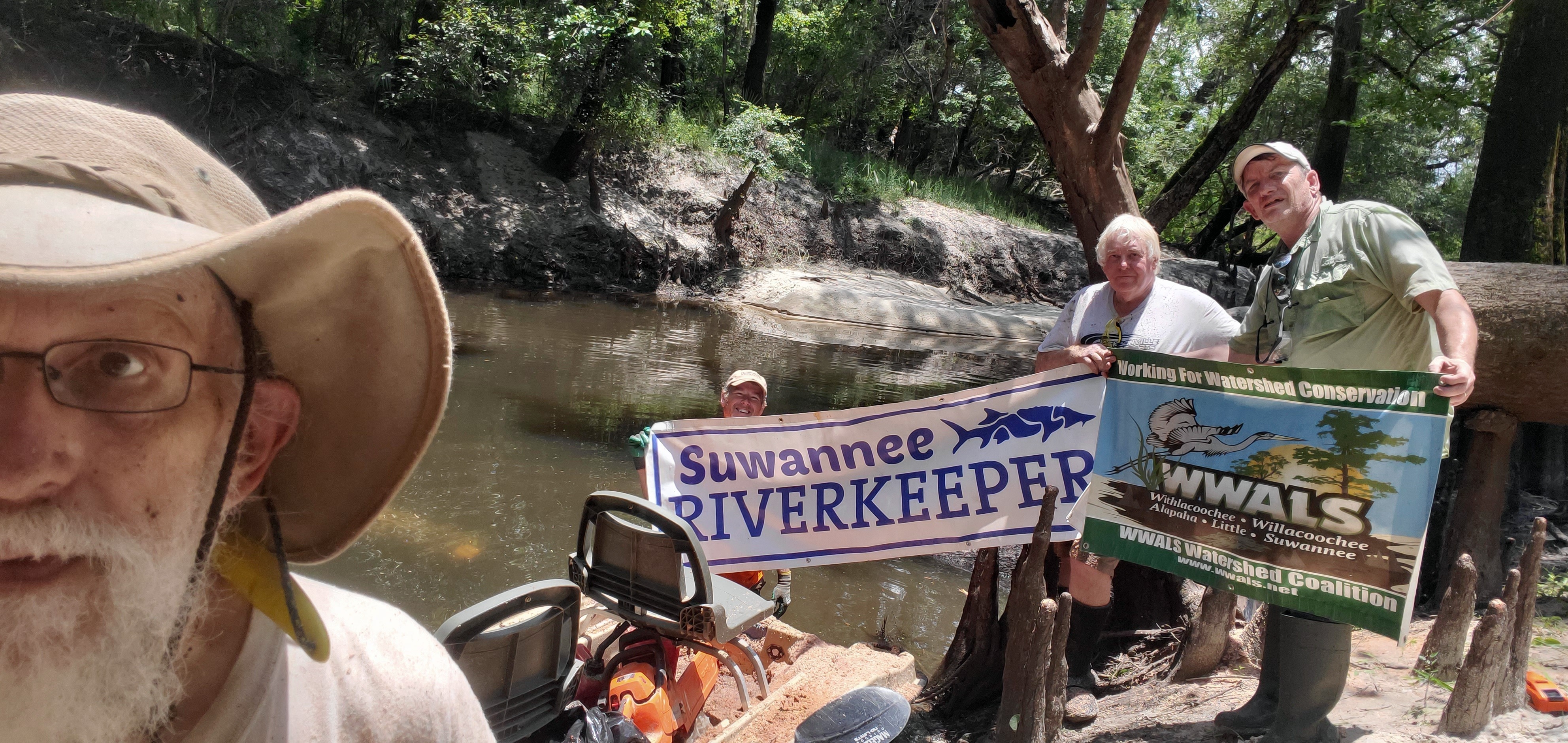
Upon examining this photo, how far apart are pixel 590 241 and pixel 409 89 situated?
448cm

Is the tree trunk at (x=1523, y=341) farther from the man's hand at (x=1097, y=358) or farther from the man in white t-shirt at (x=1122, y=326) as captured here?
the man's hand at (x=1097, y=358)

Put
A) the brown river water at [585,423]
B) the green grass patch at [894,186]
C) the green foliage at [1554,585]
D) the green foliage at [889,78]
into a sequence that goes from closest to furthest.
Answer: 1. the green foliage at [1554,585]
2. the brown river water at [585,423]
3. the green foliage at [889,78]
4. the green grass patch at [894,186]

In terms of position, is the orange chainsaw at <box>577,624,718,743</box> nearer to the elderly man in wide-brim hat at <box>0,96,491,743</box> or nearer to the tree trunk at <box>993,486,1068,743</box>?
the tree trunk at <box>993,486,1068,743</box>

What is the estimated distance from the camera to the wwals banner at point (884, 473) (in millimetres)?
3561

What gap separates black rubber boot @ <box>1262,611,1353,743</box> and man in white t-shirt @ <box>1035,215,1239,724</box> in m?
0.77

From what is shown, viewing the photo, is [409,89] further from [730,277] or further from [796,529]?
[796,529]

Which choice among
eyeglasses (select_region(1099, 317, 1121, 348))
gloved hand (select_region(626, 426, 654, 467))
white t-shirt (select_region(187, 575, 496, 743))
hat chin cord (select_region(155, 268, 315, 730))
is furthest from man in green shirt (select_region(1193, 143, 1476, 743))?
hat chin cord (select_region(155, 268, 315, 730))

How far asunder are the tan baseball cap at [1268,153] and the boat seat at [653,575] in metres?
2.27

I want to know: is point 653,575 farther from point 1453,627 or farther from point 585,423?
point 585,423

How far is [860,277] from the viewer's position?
69.1ft

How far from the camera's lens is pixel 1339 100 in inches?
536

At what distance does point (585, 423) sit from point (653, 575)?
621cm

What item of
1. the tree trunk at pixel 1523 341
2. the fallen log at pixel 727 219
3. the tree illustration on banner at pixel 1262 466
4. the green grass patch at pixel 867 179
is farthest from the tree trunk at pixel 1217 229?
the tree illustration on banner at pixel 1262 466

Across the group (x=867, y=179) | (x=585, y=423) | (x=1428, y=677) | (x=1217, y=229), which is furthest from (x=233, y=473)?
(x=1217, y=229)
